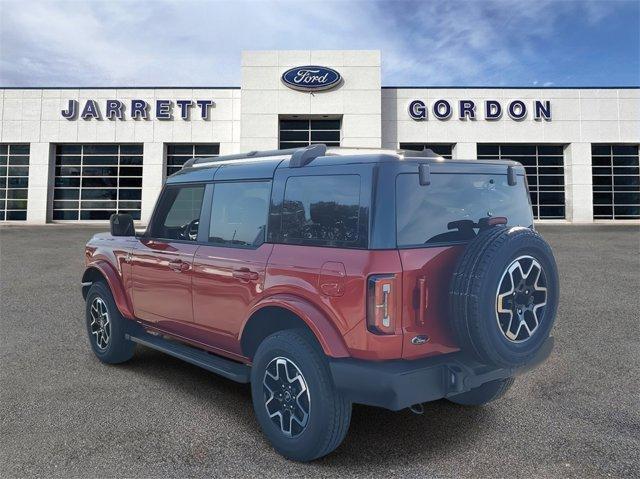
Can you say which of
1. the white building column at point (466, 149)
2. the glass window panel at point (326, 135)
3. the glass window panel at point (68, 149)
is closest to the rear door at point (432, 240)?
the glass window panel at point (326, 135)

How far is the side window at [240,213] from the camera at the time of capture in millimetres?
3451

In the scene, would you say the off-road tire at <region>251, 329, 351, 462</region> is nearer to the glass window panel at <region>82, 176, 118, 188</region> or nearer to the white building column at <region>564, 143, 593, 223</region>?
the glass window panel at <region>82, 176, 118, 188</region>

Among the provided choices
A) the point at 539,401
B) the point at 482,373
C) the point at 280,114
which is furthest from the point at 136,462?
the point at 280,114

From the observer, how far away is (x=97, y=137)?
83.4 ft

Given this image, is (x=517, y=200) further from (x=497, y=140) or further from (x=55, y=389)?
(x=497, y=140)

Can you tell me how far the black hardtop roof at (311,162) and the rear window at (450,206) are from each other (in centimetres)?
7

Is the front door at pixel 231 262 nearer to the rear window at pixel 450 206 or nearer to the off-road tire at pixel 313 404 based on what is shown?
the off-road tire at pixel 313 404

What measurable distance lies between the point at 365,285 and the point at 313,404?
790 mm

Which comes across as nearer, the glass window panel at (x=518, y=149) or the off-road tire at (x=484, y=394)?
the off-road tire at (x=484, y=394)

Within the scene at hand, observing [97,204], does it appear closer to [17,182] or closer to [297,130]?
[17,182]

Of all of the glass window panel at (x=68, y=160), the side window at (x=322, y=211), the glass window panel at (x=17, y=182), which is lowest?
the side window at (x=322, y=211)

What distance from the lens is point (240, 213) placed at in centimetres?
363

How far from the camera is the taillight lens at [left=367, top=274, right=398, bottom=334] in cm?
261

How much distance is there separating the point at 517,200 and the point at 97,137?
85.9ft
